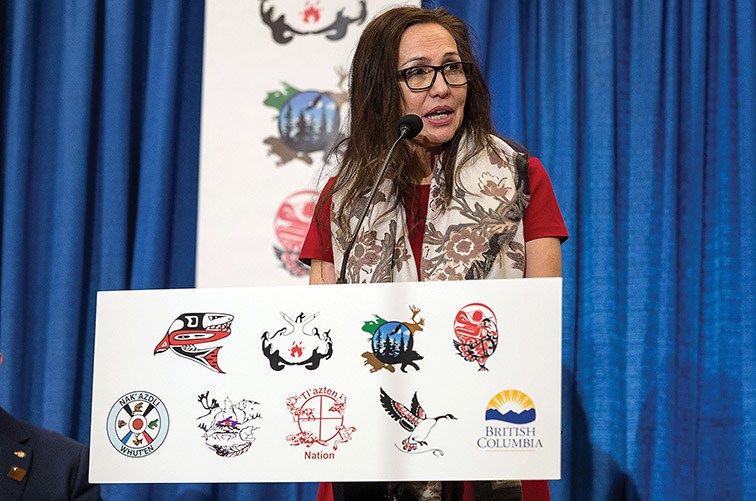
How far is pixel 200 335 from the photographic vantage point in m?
1.43

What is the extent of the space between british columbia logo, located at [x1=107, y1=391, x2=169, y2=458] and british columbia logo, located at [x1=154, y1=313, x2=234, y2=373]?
3.2 inches

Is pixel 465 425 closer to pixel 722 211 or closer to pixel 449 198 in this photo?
pixel 449 198

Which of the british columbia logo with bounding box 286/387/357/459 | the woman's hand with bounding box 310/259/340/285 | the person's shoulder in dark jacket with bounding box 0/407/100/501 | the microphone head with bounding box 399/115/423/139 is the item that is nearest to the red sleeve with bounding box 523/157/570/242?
the microphone head with bounding box 399/115/423/139

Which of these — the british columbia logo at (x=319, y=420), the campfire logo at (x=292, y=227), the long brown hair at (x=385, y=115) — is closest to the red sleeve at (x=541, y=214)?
the long brown hair at (x=385, y=115)

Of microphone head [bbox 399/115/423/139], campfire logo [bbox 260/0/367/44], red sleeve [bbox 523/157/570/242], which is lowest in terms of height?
red sleeve [bbox 523/157/570/242]

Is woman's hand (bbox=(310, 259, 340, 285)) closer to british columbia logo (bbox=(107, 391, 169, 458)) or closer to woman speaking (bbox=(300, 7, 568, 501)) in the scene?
woman speaking (bbox=(300, 7, 568, 501))

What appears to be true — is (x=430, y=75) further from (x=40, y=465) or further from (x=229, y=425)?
(x=40, y=465)

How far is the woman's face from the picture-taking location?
187cm

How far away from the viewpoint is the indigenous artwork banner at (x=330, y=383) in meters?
1.32

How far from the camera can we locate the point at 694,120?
270 centimetres

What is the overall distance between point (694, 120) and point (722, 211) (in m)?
0.26

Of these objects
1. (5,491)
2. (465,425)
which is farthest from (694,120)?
(5,491)

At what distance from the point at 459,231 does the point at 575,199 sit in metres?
1.05

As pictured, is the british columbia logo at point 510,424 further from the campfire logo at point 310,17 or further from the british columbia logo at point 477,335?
the campfire logo at point 310,17
